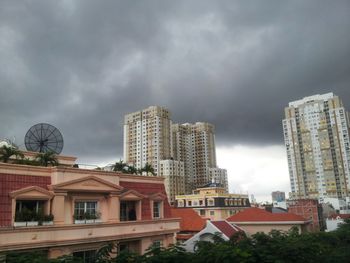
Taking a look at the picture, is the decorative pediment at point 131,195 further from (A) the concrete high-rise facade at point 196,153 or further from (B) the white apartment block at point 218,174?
(B) the white apartment block at point 218,174

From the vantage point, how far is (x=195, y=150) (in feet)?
465

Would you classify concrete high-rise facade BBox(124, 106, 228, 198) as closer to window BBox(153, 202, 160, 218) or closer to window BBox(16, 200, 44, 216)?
window BBox(153, 202, 160, 218)

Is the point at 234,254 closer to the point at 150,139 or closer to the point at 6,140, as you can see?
the point at 6,140

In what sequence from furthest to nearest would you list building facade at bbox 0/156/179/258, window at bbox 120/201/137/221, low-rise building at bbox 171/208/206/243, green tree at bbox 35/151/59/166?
low-rise building at bbox 171/208/206/243
window at bbox 120/201/137/221
green tree at bbox 35/151/59/166
building facade at bbox 0/156/179/258

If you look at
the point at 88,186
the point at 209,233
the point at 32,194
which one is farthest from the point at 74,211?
the point at 209,233

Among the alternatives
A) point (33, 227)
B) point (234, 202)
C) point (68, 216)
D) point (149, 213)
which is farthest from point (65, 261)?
point (234, 202)

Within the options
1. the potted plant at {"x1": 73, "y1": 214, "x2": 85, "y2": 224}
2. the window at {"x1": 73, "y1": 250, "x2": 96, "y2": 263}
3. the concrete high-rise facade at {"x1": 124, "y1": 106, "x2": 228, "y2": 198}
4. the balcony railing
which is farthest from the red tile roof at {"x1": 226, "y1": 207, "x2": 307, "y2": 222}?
the concrete high-rise facade at {"x1": 124, "y1": 106, "x2": 228, "y2": 198}

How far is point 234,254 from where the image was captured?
40.5 feet

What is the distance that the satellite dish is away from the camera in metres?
26.8

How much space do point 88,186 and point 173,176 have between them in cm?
10263

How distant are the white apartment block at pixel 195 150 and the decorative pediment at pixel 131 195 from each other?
357 feet

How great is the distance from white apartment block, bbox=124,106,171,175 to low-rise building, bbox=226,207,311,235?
76.2m

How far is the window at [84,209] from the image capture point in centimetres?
2112

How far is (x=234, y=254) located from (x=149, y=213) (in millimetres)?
14199
